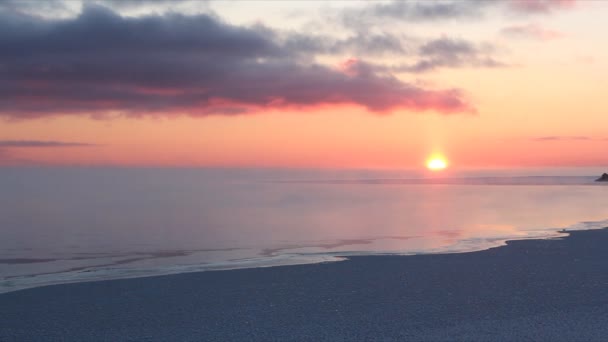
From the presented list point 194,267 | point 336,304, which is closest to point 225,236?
point 194,267

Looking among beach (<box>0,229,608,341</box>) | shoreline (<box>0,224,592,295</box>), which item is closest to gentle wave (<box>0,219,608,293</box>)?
shoreline (<box>0,224,592,295</box>)

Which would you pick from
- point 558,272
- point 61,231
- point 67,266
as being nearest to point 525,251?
point 558,272

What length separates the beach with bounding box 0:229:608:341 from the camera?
978 centimetres

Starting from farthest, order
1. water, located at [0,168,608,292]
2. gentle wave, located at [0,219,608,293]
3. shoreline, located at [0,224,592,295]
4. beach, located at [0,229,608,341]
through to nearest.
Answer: water, located at [0,168,608,292], gentle wave, located at [0,219,608,293], shoreline, located at [0,224,592,295], beach, located at [0,229,608,341]

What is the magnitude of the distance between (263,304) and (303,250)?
1012 centimetres

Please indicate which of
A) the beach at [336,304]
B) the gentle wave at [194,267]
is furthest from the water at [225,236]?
the beach at [336,304]

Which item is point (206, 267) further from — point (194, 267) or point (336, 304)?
point (336, 304)

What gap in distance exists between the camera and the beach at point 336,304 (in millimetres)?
9781

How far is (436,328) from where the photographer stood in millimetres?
9922

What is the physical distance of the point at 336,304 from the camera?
1159 cm

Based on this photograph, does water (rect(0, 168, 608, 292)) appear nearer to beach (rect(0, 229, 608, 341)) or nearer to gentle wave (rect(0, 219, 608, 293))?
gentle wave (rect(0, 219, 608, 293))

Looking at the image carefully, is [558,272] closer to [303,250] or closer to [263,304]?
[263,304]

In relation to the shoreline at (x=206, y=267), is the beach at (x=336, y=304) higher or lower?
lower

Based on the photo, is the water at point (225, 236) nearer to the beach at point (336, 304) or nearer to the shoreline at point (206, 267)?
the shoreline at point (206, 267)
